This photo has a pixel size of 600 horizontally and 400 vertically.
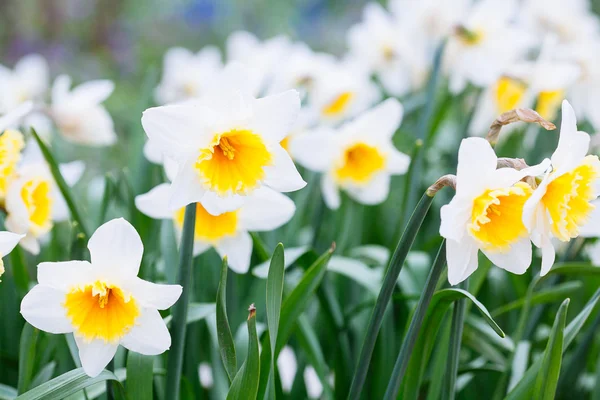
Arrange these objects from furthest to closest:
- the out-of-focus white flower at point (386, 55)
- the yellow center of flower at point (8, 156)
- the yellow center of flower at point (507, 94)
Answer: the out-of-focus white flower at point (386, 55) → the yellow center of flower at point (507, 94) → the yellow center of flower at point (8, 156)

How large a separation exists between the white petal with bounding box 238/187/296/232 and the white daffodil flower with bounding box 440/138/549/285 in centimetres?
33

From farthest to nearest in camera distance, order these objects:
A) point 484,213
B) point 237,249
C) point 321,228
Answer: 1. point 321,228
2. point 237,249
3. point 484,213

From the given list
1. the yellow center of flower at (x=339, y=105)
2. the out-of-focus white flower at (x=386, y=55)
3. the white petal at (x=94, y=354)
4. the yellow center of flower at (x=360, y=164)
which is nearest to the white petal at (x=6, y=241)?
the white petal at (x=94, y=354)

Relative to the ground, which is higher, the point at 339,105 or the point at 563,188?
the point at 563,188

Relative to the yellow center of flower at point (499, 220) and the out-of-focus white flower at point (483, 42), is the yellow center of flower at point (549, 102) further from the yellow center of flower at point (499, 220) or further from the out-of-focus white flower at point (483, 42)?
the yellow center of flower at point (499, 220)

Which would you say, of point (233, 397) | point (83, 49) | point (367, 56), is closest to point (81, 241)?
point (233, 397)

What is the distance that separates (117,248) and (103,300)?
0.07m

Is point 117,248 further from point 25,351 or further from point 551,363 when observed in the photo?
point 551,363

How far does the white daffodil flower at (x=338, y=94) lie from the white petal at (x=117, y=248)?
1.00 metres

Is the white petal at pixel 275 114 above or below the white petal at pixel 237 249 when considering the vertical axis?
above

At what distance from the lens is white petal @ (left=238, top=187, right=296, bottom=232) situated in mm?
999

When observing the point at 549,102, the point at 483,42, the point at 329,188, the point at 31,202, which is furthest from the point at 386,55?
the point at 31,202

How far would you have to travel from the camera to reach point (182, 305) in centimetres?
84

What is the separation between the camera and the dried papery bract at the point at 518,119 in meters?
0.73
